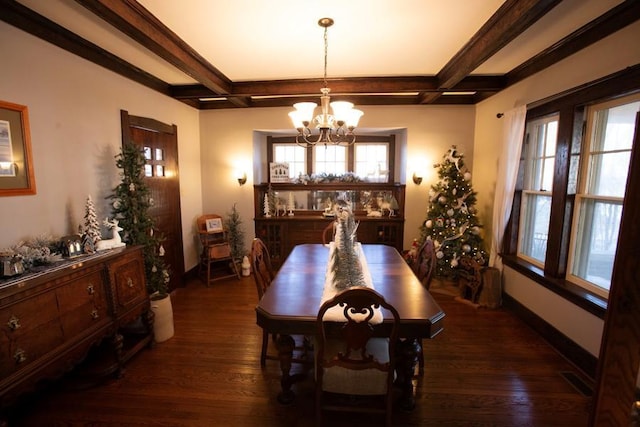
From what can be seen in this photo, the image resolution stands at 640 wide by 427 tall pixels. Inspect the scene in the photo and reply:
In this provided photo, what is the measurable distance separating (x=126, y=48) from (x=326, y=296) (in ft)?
9.38

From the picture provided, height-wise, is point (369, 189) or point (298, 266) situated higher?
point (369, 189)

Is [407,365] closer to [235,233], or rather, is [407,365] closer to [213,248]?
[213,248]

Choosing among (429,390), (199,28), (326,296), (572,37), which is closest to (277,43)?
(199,28)

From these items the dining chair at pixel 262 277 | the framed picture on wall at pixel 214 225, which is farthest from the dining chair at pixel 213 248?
the dining chair at pixel 262 277

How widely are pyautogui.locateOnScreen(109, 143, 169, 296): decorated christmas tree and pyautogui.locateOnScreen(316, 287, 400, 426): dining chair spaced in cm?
196

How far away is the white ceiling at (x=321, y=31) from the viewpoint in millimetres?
2033

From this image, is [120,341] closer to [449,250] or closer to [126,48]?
[126,48]

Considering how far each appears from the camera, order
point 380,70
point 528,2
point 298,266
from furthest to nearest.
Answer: point 380,70 < point 298,266 < point 528,2

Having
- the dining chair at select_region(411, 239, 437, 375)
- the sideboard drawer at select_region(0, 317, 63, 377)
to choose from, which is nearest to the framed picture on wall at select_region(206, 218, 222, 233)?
the sideboard drawer at select_region(0, 317, 63, 377)

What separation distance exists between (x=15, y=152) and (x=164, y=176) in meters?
1.72

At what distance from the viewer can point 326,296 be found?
1.84 m

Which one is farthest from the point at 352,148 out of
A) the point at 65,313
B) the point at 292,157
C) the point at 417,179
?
the point at 65,313

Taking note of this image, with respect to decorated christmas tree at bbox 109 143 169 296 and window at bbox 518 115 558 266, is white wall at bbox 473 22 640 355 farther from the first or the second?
decorated christmas tree at bbox 109 143 169 296

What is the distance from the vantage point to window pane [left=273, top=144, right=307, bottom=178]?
5.11m
